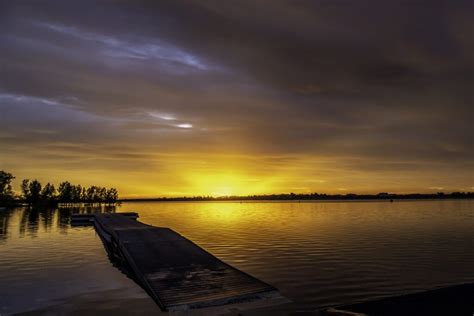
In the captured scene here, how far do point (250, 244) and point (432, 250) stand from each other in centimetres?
1697

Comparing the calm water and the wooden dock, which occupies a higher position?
the wooden dock

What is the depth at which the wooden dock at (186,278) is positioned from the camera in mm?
15209

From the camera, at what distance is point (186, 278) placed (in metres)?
18.3

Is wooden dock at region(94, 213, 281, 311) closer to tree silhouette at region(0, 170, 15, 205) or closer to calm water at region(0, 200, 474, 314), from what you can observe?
calm water at region(0, 200, 474, 314)

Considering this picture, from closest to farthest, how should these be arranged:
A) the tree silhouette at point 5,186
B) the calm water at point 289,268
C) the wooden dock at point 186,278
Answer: the wooden dock at point 186,278 → the calm water at point 289,268 → the tree silhouette at point 5,186

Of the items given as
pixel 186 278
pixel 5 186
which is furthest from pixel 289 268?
pixel 5 186

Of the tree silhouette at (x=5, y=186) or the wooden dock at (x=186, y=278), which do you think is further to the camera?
the tree silhouette at (x=5, y=186)

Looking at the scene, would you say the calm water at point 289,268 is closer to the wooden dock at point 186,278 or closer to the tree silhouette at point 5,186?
the wooden dock at point 186,278

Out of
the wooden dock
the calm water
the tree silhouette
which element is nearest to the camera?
the wooden dock

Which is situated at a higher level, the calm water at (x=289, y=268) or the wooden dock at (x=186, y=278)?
the wooden dock at (x=186, y=278)

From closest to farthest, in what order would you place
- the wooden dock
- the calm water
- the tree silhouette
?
the wooden dock, the calm water, the tree silhouette

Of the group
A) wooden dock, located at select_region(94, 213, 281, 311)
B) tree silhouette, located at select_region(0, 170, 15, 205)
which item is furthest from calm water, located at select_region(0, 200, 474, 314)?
tree silhouette, located at select_region(0, 170, 15, 205)

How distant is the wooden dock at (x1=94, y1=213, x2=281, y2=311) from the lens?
1521cm

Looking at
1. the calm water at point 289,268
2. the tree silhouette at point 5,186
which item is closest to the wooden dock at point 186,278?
the calm water at point 289,268
